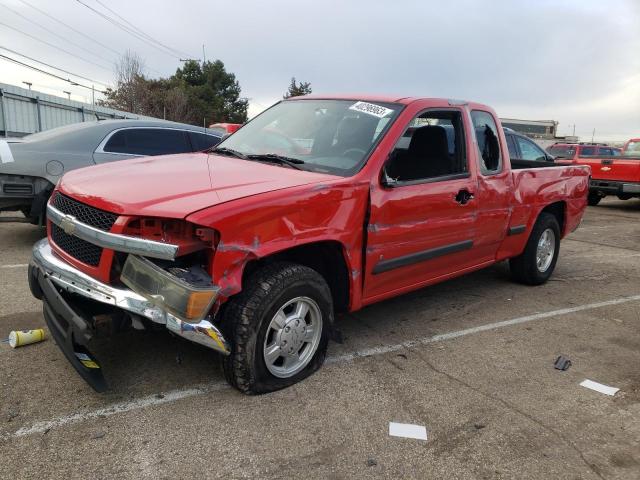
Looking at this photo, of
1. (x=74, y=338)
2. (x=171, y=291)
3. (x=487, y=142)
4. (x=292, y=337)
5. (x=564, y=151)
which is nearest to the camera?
(x=171, y=291)

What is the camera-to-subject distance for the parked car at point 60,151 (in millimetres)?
5719

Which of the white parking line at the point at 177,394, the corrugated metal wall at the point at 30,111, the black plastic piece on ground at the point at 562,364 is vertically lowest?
the black plastic piece on ground at the point at 562,364

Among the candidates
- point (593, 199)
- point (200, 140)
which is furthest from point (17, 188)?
point (593, 199)

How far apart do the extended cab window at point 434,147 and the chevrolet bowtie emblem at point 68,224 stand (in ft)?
7.64

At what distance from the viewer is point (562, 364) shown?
3713 millimetres

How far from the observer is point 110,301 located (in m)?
2.61

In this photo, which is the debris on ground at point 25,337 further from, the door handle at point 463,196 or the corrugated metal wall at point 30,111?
the corrugated metal wall at point 30,111

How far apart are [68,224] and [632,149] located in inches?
621

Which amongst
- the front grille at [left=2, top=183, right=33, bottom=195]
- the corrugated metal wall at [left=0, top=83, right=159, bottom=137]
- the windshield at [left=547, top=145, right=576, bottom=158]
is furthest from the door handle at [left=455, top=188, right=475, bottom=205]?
the windshield at [left=547, top=145, right=576, bottom=158]

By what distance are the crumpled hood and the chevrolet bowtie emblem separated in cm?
12

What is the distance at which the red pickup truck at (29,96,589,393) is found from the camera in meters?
2.60

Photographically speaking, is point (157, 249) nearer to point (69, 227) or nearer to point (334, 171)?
point (69, 227)

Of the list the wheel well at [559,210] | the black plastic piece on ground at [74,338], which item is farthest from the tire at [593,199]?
the black plastic piece on ground at [74,338]

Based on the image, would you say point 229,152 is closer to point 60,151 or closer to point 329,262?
point 329,262
